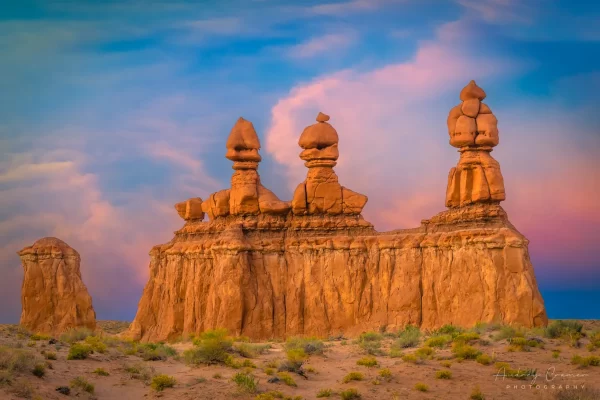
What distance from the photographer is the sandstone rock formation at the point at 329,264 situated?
50719 millimetres

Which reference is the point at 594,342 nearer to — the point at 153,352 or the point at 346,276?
the point at 153,352

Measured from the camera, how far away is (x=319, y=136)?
5806 centimetres

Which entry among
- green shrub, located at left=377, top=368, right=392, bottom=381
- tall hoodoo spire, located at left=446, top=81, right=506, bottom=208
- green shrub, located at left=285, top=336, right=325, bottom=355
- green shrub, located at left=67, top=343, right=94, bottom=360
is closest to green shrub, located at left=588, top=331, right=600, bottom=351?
green shrub, located at left=377, top=368, right=392, bottom=381

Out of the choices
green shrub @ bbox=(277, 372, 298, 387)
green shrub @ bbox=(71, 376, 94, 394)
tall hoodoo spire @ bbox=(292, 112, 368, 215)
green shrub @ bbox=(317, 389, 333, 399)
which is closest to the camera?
green shrub @ bbox=(71, 376, 94, 394)

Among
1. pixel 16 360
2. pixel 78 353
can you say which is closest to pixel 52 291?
pixel 78 353

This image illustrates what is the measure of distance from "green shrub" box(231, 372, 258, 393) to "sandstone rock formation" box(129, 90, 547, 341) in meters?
18.4

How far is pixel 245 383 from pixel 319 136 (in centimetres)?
2593

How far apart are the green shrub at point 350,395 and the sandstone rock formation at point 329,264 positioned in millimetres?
16815

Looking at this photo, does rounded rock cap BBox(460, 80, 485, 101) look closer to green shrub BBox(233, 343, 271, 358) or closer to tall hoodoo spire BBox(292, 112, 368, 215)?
tall hoodoo spire BBox(292, 112, 368, 215)

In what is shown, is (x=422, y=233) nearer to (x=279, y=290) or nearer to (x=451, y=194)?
(x=451, y=194)

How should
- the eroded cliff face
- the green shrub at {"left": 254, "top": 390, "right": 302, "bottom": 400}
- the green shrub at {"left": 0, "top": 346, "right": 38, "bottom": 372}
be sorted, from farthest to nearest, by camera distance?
the eroded cliff face, the green shrub at {"left": 254, "top": 390, "right": 302, "bottom": 400}, the green shrub at {"left": 0, "top": 346, "right": 38, "bottom": 372}

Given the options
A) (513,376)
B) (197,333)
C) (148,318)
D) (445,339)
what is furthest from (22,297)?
(513,376)

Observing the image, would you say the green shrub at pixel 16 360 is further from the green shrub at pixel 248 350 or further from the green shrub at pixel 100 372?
the green shrub at pixel 248 350

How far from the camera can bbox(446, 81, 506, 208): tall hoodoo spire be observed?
169 ft
